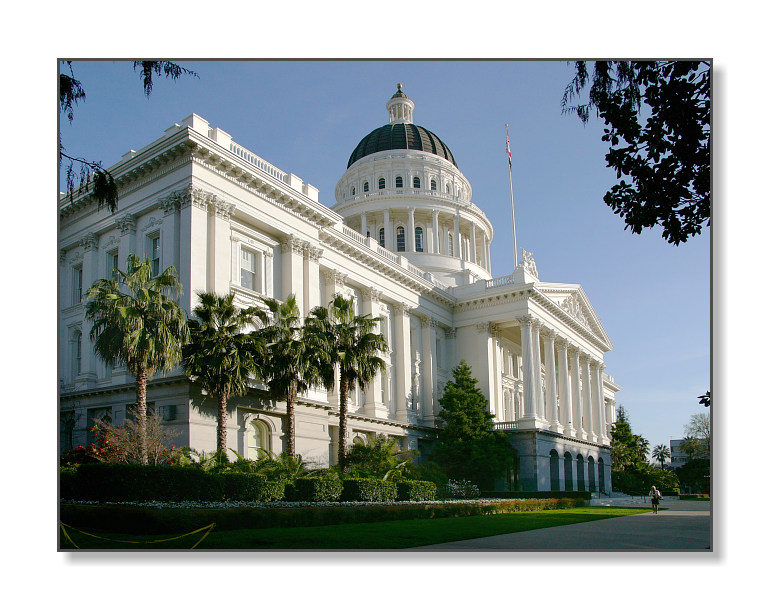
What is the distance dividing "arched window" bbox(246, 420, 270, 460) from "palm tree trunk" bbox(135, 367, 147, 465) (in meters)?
6.60

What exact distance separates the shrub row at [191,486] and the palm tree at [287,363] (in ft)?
9.92

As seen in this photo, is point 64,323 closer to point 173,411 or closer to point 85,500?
point 85,500

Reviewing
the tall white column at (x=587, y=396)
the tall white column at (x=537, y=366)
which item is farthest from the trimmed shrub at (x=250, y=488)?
the tall white column at (x=587, y=396)

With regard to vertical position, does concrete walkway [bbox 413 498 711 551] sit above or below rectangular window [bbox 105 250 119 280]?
below

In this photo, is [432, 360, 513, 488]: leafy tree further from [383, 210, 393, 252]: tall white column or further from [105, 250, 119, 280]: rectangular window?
[105, 250, 119, 280]: rectangular window

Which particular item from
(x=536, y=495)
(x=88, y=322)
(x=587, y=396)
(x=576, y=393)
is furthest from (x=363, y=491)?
(x=587, y=396)

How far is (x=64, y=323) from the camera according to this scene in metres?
17.0

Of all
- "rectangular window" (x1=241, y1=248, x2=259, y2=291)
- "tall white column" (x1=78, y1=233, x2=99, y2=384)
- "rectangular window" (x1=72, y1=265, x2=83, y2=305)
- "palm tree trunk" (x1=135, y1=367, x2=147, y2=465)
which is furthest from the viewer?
"rectangular window" (x1=241, y1=248, x2=259, y2=291)

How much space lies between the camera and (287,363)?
26438 millimetres

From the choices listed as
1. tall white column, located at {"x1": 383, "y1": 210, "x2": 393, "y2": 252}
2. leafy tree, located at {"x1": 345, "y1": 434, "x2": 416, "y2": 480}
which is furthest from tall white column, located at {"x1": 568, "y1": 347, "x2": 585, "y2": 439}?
leafy tree, located at {"x1": 345, "y1": 434, "x2": 416, "y2": 480}

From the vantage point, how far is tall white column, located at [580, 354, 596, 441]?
56466 millimetres

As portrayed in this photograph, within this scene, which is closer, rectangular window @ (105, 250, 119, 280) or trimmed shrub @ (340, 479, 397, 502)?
rectangular window @ (105, 250, 119, 280)

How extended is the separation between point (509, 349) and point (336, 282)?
1818 cm
